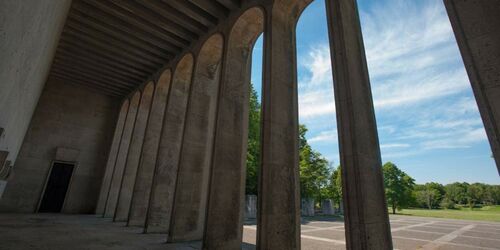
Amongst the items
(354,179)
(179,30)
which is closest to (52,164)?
(179,30)

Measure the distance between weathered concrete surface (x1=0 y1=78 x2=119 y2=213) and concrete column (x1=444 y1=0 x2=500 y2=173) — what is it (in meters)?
21.6

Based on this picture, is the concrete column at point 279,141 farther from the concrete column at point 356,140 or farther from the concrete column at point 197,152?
the concrete column at point 197,152

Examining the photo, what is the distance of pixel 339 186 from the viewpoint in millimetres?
42406

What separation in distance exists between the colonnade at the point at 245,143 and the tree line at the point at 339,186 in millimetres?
1128

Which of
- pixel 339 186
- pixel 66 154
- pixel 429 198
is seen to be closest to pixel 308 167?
pixel 339 186

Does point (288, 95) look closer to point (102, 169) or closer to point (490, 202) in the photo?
point (102, 169)

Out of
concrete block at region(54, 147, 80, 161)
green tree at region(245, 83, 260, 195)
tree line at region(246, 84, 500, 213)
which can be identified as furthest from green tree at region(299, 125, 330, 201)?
concrete block at region(54, 147, 80, 161)

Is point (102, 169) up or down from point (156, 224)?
up

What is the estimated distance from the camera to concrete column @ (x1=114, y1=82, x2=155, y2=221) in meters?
13.2

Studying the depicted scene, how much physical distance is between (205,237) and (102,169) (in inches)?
615

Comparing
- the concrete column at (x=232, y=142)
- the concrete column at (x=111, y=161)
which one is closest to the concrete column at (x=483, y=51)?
the concrete column at (x=232, y=142)

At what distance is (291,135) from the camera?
21.2 ft

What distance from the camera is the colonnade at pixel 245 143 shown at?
4559 mm

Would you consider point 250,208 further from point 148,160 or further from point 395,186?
point 395,186
